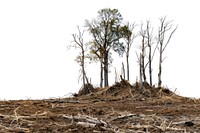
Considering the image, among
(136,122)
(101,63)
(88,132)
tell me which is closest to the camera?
(88,132)

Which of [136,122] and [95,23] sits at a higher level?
[95,23]

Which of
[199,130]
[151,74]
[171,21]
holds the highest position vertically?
[171,21]

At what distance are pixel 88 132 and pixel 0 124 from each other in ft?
4.38

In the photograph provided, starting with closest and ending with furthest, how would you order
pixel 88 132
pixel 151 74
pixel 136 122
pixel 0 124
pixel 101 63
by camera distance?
pixel 88 132 → pixel 0 124 → pixel 136 122 → pixel 151 74 → pixel 101 63

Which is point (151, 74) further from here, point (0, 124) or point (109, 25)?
point (0, 124)

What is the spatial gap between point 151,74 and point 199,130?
25.6 m

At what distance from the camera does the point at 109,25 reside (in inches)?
1407

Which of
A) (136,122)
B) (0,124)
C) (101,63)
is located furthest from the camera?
(101,63)

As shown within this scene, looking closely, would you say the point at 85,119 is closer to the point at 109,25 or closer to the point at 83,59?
the point at 83,59

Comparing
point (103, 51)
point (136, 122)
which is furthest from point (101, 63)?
point (136, 122)

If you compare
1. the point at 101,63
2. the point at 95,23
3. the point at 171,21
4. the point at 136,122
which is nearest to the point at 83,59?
the point at 101,63

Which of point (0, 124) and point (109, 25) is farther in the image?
point (109, 25)

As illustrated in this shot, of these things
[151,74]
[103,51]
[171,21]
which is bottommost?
[151,74]

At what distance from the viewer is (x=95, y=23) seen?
3588cm
